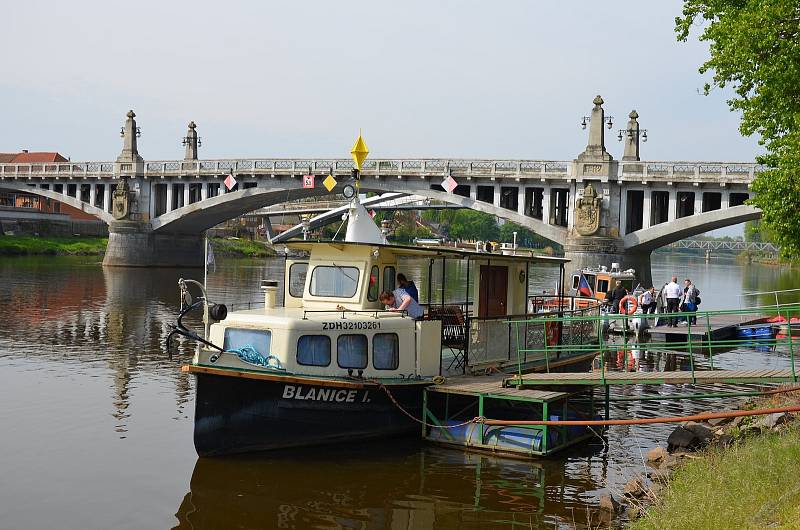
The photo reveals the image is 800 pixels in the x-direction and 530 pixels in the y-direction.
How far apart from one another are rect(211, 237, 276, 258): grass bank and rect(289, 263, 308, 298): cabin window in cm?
8479

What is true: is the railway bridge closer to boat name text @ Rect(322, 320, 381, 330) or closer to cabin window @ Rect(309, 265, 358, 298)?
cabin window @ Rect(309, 265, 358, 298)

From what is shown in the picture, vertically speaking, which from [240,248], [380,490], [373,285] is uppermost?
[240,248]

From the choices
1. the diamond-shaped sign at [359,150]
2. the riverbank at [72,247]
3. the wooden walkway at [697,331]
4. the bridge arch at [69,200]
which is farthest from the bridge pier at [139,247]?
the diamond-shaped sign at [359,150]

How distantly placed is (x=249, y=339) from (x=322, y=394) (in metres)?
1.72

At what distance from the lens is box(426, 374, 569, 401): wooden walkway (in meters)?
16.9

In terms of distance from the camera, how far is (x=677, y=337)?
112ft

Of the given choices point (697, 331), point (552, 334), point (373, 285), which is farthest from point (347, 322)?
point (697, 331)

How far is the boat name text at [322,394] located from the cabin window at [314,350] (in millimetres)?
514

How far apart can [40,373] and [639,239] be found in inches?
1517

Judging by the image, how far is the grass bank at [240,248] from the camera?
105500mm

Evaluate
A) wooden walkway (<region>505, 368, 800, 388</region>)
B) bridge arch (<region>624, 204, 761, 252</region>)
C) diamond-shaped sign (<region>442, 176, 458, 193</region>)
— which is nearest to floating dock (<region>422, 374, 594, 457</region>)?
wooden walkway (<region>505, 368, 800, 388</region>)

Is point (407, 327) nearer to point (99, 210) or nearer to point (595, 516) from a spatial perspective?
point (595, 516)

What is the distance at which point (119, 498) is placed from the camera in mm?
14383

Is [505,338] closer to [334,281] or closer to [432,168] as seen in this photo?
[334,281]
